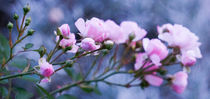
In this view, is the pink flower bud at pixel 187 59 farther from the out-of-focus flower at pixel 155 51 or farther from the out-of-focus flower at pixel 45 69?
the out-of-focus flower at pixel 45 69

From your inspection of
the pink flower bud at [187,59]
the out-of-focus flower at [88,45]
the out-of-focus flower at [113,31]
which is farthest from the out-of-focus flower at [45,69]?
the pink flower bud at [187,59]

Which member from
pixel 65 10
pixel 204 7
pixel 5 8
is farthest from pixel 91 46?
pixel 204 7

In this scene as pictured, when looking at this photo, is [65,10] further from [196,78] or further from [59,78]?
[196,78]

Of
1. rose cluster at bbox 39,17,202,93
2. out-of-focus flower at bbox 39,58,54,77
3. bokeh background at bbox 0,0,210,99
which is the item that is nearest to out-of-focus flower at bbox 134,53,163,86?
rose cluster at bbox 39,17,202,93

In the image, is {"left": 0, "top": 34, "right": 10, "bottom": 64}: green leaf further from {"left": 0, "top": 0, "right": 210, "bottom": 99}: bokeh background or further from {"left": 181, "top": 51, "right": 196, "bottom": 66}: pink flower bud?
{"left": 0, "top": 0, "right": 210, "bottom": 99}: bokeh background

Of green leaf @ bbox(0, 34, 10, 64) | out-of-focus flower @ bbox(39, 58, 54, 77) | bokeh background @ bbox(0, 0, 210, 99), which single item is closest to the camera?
out-of-focus flower @ bbox(39, 58, 54, 77)
